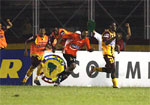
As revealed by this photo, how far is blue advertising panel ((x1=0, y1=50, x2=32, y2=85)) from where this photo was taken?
54.7 ft

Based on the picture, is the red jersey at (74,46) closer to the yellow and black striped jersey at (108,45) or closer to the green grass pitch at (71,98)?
the yellow and black striped jersey at (108,45)

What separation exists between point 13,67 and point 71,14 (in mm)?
8520

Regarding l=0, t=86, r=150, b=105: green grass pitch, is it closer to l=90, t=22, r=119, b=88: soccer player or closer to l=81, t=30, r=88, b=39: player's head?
l=90, t=22, r=119, b=88: soccer player

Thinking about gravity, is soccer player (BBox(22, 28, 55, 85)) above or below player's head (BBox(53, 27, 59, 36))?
below

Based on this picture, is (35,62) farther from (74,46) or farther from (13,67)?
(74,46)

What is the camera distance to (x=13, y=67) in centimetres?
1673

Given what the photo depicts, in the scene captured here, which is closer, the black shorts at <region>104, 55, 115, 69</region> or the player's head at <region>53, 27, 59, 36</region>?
the black shorts at <region>104, 55, 115, 69</region>

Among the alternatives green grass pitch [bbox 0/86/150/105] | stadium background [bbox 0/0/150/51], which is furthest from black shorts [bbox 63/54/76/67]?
stadium background [bbox 0/0/150/51]

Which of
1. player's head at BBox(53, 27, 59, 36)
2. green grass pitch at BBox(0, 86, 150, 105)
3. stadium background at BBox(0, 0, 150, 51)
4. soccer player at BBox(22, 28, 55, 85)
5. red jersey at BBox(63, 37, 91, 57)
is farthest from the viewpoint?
stadium background at BBox(0, 0, 150, 51)

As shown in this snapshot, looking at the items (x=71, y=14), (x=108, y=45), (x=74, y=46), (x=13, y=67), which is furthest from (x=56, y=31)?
(x=71, y=14)

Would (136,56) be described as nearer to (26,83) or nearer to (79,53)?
(79,53)

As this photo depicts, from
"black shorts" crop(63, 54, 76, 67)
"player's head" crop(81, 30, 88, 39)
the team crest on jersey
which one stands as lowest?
the team crest on jersey

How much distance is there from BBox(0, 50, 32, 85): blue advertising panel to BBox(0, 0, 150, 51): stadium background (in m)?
6.73

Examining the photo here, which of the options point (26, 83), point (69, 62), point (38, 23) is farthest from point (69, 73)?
point (38, 23)
